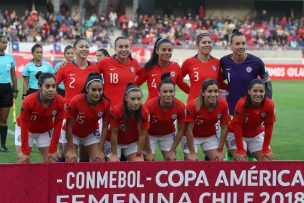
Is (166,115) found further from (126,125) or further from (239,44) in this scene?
(239,44)

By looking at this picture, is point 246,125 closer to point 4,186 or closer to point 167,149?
point 167,149

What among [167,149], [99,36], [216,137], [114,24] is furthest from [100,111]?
[114,24]

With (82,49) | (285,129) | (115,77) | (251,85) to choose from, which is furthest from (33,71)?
(285,129)

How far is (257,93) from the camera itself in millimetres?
7984

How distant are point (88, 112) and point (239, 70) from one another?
2113 millimetres

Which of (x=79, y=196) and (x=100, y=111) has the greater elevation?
(x=100, y=111)

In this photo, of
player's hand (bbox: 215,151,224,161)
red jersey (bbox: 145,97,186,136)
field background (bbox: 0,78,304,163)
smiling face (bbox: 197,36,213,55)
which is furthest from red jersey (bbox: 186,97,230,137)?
field background (bbox: 0,78,304,163)

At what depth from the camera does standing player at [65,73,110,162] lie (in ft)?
25.8

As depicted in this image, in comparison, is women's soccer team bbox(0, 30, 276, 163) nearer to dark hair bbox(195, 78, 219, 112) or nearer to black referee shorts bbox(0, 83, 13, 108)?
dark hair bbox(195, 78, 219, 112)

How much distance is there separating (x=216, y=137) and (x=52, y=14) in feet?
102

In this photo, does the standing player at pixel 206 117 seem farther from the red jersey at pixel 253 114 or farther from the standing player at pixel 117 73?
the standing player at pixel 117 73

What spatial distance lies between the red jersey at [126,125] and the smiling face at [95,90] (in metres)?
0.25

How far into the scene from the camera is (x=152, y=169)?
6531mm

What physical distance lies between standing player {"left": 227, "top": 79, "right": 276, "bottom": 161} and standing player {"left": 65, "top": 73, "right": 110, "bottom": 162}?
1622mm
